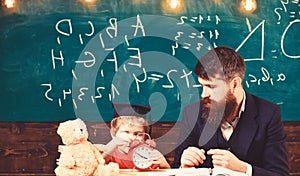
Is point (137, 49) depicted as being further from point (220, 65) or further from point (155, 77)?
point (220, 65)

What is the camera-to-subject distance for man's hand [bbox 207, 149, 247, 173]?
8.96 ft

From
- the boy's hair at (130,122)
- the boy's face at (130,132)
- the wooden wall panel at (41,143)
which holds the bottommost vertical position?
the wooden wall panel at (41,143)

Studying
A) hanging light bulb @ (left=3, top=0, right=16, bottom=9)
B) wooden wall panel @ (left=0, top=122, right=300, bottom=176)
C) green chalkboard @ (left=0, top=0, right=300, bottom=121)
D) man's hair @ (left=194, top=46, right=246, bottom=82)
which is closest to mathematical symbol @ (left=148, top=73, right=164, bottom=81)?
green chalkboard @ (left=0, top=0, right=300, bottom=121)

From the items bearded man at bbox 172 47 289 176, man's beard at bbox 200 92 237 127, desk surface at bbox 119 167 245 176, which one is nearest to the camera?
desk surface at bbox 119 167 245 176

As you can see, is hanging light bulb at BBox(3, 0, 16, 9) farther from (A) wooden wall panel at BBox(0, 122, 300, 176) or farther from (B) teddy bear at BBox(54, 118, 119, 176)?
(B) teddy bear at BBox(54, 118, 119, 176)

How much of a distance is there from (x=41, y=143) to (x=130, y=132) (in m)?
1.70

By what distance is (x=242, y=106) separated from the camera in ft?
10.3

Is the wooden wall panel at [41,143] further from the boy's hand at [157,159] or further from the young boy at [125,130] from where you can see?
the boy's hand at [157,159]

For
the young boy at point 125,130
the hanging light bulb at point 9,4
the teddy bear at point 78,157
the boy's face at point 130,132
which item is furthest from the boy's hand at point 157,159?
the hanging light bulb at point 9,4

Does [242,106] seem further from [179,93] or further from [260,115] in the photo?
[179,93]

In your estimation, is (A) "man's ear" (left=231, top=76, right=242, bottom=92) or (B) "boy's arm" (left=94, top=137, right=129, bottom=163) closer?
(B) "boy's arm" (left=94, top=137, right=129, bottom=163)

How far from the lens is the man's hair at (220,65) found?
3037mm

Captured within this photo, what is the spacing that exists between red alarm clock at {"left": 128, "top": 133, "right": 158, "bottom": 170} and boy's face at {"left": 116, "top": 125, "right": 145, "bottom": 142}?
0.23m

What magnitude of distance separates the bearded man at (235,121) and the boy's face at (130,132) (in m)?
0.27
